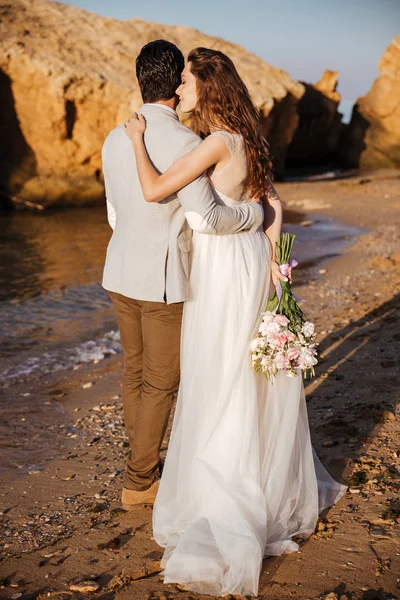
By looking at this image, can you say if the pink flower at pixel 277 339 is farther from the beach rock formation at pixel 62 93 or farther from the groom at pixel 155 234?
the beach rock formation at pixel 62 93

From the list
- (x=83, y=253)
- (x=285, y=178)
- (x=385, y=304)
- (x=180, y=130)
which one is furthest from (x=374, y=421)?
(x=285, y=178)

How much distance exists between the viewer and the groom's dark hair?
2.95m

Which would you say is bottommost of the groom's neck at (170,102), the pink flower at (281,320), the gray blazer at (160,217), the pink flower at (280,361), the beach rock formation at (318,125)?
the beach rock formation at (318,125)

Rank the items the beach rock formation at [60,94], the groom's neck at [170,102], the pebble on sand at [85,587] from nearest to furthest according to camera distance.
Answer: the pebble on sand at [85,587] → the groom's neck at [170,102] → the beach rock formation at [60,94]

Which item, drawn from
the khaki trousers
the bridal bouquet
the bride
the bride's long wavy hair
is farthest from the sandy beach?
A: the bride's long wavy hair

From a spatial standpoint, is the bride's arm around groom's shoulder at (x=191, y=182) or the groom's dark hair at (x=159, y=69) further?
the groom's dark hair at (x=159, y=69)

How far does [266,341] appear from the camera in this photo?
Result: 301 centimetres

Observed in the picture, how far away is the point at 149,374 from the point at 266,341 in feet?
2.17

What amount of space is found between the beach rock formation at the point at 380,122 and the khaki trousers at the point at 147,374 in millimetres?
27405

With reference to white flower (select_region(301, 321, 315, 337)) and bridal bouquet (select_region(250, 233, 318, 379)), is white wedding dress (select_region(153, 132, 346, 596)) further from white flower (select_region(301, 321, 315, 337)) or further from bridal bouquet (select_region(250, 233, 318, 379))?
white flower (select_region(301, 321, 315, 337))

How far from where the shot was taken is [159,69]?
9.78 ft

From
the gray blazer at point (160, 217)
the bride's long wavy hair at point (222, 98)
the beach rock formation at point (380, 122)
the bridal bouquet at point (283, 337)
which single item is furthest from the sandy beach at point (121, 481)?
the beach rock formation at point (380, 122)

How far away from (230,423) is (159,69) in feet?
5.37

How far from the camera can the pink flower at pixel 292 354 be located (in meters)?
3.02
